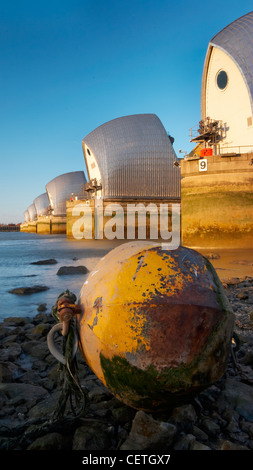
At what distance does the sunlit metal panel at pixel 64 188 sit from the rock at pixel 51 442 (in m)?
61.9

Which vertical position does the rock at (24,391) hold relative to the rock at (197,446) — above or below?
below

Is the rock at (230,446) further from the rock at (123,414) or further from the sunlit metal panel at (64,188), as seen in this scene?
the sunlit metal panel at (64,188)

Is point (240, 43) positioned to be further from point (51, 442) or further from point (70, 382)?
point (51, 442)

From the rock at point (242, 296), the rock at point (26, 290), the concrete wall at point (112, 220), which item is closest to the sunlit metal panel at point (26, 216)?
the concrete wall at point (112, 220)

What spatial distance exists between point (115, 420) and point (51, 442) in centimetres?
43

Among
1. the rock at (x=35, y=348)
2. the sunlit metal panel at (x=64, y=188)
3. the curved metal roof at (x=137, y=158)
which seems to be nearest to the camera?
the rock at (x=35, y=348)

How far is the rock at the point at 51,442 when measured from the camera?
1830 mm

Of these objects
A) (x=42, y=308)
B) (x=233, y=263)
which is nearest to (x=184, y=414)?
(x=42, y=308)

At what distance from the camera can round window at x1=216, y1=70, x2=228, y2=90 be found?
2011 cm

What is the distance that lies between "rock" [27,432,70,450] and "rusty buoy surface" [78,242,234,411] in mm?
402

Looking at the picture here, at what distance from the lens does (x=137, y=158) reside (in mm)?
34656

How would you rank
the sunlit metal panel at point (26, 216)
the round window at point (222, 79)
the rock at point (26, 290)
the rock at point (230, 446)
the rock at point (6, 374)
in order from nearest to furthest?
the rock at point (230, 446) → the rock at point (6, 374) → the rock at point (26, 290) → the round window at point (222, 79) → the sunlit metal panel at point (26, 216)

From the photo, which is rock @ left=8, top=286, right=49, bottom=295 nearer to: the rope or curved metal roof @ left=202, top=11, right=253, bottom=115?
the rope

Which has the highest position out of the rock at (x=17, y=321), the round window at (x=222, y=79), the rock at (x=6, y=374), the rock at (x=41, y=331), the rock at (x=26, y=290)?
the round window at (x=222, y=79)
